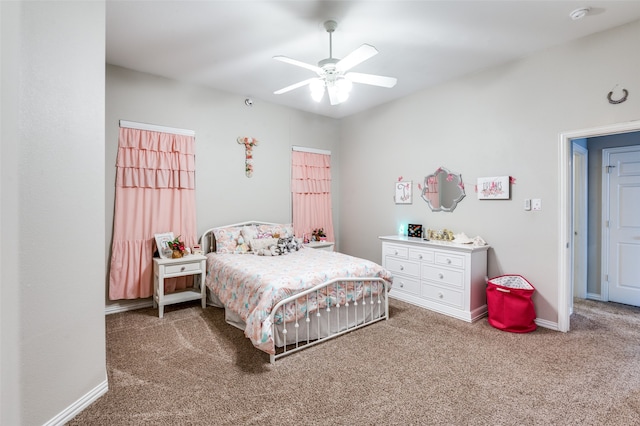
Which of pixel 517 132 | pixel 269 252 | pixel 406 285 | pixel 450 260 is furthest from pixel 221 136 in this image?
pixel 517 132

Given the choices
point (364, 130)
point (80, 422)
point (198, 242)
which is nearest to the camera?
point (80, 422)

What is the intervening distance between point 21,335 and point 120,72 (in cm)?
319

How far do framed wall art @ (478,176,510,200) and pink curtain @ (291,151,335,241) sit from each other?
257 cm

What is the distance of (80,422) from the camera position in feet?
5.97

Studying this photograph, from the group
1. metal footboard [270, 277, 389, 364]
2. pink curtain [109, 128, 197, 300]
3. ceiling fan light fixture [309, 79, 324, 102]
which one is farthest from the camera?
pink curtain [109, 128, 197, 300]

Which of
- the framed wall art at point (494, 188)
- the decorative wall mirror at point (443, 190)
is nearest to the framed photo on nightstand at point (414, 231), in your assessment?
the decorative wall mirror at point (443, 190)

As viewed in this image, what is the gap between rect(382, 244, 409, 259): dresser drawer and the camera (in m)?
4.08

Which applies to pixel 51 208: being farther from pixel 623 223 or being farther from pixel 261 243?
pixel 623 223

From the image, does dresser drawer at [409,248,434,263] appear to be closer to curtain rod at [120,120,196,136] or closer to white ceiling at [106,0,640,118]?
white ceiling at [106,0,640,118]

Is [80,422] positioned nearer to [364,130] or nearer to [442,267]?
[442,267]

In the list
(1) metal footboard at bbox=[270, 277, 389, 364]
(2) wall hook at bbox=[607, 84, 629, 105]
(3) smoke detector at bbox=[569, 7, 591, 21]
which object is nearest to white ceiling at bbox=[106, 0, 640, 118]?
(3) smoke detector at bbox=[569, 7, 591, 21]

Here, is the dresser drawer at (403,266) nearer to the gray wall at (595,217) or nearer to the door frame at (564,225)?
the door frame at (564,225)

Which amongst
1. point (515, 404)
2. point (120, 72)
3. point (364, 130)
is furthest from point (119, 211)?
point (515, 404)

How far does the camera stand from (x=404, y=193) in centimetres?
462
